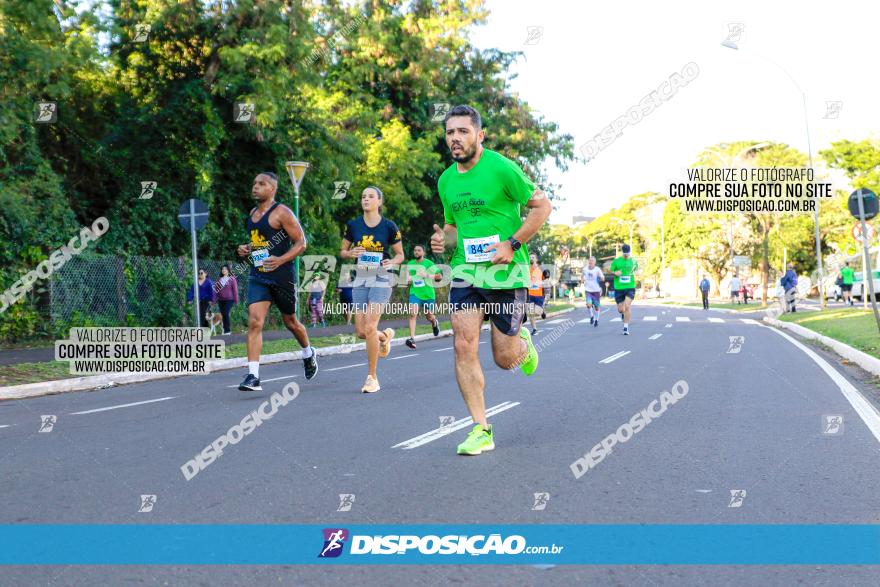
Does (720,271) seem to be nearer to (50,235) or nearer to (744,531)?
(50,235)

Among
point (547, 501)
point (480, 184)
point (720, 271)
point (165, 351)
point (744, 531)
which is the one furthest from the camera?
point (720, 271)

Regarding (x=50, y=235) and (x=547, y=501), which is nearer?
(x=547, y=501)

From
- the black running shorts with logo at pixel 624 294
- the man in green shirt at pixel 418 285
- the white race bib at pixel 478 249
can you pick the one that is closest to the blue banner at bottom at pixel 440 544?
the white race bib at pixel 478 249

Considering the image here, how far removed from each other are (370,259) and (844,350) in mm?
8654

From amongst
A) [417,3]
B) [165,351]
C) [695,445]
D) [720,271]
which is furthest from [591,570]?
[720,271]

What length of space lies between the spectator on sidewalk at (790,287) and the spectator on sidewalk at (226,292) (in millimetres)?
18437

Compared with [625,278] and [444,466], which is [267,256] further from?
[625,278]

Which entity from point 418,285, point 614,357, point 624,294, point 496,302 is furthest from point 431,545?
point 624,294

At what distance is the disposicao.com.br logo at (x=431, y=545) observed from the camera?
11.6 ft

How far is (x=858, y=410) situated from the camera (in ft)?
24.4

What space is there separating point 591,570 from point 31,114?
16.6m

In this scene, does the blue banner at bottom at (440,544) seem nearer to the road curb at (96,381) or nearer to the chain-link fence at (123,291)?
the road curb at (96,381)

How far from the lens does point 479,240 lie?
544 cm

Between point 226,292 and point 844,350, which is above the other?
point 226,292
